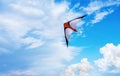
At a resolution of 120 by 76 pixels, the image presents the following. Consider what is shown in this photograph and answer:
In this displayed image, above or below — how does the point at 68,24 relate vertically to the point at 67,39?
above

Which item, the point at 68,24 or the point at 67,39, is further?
the point at 68,24

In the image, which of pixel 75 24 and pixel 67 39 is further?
pixel 75 24

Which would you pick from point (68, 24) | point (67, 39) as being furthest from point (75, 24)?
point (67, 39)

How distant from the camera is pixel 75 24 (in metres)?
35.8

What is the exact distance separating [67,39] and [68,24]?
15.7ft

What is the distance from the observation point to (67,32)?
116 ft

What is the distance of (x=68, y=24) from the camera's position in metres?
35.9

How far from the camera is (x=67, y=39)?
3253 centimetres

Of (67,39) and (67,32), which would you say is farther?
(67,32)

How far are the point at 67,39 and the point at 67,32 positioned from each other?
3203 millimetres

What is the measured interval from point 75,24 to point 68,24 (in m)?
1.57

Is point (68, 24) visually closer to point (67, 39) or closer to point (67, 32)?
point (67, 32)

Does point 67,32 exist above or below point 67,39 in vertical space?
above

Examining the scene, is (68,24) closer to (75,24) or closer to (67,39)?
(75,24)
